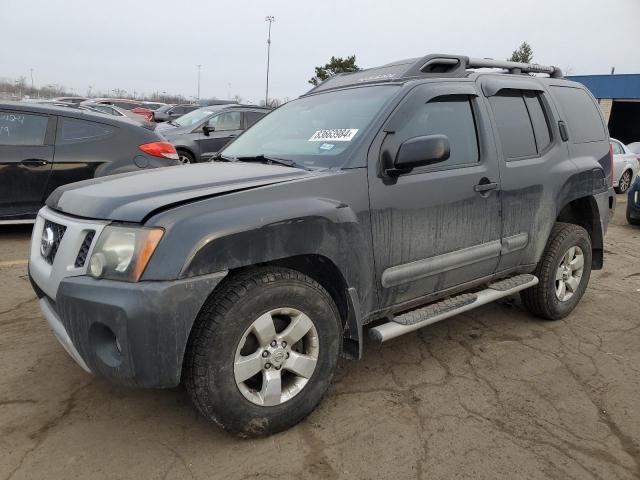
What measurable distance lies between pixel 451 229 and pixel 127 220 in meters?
1.88

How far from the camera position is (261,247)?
229 cm

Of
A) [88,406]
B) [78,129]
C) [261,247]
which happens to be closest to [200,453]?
[88,406]

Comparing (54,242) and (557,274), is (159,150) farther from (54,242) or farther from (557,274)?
(557,274)

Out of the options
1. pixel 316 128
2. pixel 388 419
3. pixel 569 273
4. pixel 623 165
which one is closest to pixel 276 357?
pixel 388 419

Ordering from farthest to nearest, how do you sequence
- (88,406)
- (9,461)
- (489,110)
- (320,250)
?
(489,110), (88,406), (320,250), (9,461)

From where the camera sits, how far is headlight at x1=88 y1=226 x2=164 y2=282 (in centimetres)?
207

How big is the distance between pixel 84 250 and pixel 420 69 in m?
2.33

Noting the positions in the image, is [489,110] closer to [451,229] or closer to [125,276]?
[451,229]

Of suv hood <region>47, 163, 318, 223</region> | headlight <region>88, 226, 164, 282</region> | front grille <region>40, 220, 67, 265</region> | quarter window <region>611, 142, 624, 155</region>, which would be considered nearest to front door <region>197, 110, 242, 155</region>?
suv hood <region>47, 163, 318, 223</region>

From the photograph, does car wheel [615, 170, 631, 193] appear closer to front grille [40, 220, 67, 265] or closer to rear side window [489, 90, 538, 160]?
rear side window [489, 90, 538, 160]

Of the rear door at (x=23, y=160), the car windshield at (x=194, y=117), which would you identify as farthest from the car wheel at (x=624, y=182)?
the rear door at (x=23, y=160)

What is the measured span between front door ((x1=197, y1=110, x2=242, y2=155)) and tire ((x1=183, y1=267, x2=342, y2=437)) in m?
8.06

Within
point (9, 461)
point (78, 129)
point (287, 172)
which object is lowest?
point (9, 461)

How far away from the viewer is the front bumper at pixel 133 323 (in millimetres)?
2027
